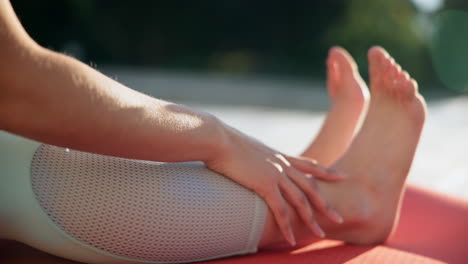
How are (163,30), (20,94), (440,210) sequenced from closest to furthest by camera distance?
(20,94) → (440,210) → (163,30)

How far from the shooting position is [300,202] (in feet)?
3.79

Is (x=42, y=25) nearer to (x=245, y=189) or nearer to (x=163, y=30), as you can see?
(x=163, y=30)

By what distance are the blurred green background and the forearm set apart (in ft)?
29.6

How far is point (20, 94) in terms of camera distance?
33.2 inches

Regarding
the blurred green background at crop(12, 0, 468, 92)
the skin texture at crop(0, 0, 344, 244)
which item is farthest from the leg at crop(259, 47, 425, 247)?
the blurred green background at crop(12, 0, 468, 92)

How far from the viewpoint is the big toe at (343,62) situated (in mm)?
1802

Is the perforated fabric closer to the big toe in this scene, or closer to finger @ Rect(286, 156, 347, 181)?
finger @ Rect(286, 156, 347, 181)

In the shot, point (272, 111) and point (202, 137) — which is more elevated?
point (202, 137)

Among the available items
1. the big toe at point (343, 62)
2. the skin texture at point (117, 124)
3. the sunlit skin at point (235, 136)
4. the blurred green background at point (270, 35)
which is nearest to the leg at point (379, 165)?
the sunlit skin at point (235, 136)

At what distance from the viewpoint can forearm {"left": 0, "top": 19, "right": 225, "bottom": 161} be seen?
2.78 ft

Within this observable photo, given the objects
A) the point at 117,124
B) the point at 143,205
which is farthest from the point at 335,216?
the point at 117,124

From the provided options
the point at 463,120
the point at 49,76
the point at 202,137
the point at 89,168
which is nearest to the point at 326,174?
the point at 202,137

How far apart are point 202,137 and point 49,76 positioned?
0.30 metres

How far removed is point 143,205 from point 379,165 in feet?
1.99
